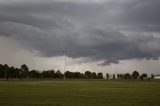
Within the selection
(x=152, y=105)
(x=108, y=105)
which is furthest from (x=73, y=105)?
(x=152, y=105)

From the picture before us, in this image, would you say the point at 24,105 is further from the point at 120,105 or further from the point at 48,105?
the point at 120,105

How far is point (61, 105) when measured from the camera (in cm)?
3184

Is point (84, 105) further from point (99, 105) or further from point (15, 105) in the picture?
point (15, 105)

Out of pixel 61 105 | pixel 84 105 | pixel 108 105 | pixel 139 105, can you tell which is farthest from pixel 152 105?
pixel 61 105

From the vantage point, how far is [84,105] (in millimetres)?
31922

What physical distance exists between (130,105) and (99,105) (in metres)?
2.97

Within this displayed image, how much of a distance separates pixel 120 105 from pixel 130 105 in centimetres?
96

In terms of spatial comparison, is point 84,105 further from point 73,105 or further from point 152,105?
point 152,105

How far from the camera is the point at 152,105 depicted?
106 feet

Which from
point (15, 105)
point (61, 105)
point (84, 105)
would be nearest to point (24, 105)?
point (15, 105)

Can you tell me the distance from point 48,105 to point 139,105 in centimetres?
845

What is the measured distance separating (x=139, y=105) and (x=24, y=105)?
34.7ft

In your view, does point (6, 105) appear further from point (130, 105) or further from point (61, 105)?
point (130, 105)

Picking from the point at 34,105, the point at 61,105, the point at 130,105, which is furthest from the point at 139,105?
the point at 34,105
